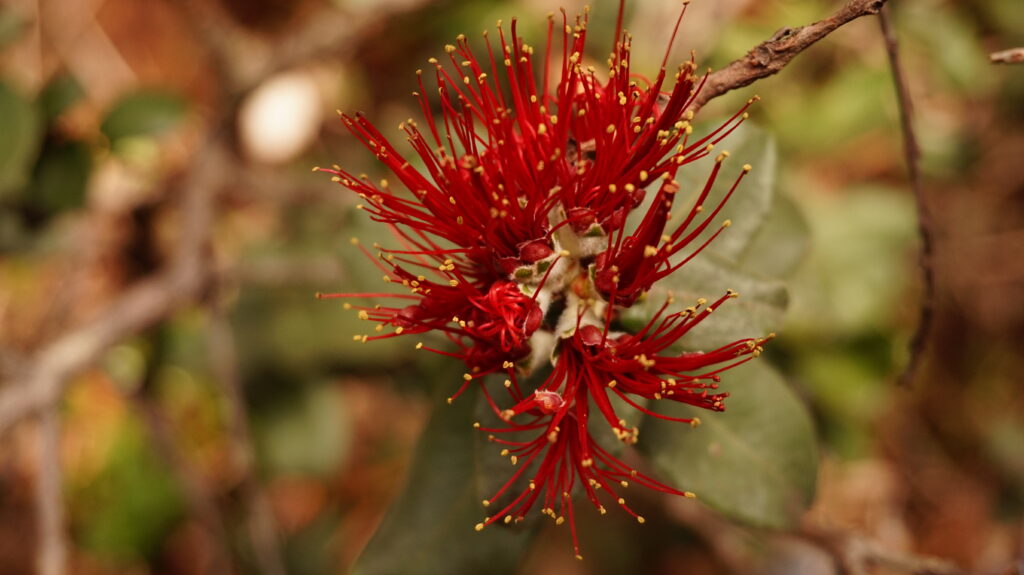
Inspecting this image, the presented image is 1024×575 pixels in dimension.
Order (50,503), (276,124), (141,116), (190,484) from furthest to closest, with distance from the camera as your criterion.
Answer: (276,124)
(190,484)
(141,116)
(50,503)

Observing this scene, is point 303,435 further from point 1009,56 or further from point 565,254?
point 1009,56

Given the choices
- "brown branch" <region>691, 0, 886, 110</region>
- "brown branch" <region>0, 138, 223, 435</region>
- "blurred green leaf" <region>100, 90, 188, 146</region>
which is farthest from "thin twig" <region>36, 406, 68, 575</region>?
"brown branch" <region>691, 0, 886, 110</region>

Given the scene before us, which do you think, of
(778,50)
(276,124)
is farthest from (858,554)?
(276,124)

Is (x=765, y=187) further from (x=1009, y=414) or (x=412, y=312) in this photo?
(x=1009, y=414)

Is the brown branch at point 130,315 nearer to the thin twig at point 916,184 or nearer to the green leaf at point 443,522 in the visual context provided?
the green leaf at point 443,522

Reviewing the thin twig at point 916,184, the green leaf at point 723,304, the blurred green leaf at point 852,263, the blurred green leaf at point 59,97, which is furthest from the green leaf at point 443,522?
the blurred green leaf at point 59,97

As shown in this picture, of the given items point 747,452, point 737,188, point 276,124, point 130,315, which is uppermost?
point 276,124

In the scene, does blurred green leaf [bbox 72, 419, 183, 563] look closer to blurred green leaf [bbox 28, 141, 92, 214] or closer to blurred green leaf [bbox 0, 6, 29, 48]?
blurred green leaf [bbox 28, 141, 92, 214]
